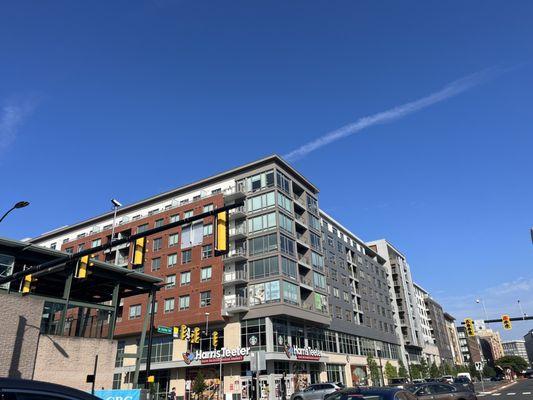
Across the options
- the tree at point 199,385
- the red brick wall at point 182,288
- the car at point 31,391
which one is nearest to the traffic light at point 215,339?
the red brick wall at point 182,288

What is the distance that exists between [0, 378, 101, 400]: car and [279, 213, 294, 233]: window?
49197 millimetres

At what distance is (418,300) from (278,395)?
8212 centimetres

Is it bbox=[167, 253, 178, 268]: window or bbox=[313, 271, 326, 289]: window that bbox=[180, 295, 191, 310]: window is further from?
bbox=[313, 271, 326, 289]: window

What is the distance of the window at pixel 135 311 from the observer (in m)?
59.3

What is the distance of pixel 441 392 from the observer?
60.7 ft

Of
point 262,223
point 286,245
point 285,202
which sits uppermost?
point 285,202

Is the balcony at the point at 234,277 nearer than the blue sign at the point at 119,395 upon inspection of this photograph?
No

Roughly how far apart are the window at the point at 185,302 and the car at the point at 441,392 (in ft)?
131

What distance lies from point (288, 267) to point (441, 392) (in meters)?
34.2

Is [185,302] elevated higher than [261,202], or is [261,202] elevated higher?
[261,202]

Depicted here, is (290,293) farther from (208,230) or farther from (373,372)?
(373,372)

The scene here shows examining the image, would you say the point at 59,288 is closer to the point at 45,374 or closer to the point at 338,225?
the point at 45,374

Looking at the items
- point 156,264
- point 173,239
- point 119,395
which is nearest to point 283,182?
point 173,239

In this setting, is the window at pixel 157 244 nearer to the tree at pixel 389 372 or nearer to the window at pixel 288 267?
the window at pixel 288 267
